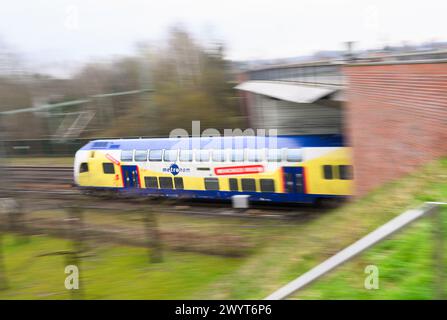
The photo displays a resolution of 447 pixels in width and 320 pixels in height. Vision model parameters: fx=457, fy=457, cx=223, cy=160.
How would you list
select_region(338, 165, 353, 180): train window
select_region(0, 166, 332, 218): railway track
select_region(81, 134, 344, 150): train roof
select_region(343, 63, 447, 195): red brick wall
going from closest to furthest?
select_region(343, 63, 447, 195): red brick wall
select_region(338, 165, 353, 180): train window
select_region(81, 134, 344, 150): train roof
select_region(0, 166, 332, 218): railway track

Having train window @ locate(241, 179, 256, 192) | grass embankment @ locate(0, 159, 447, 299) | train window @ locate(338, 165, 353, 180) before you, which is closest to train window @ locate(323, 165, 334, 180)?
train window @ locate(338, 165, 353, 180)

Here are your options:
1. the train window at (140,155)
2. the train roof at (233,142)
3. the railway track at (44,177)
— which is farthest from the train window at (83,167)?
the railway track at (44,177)

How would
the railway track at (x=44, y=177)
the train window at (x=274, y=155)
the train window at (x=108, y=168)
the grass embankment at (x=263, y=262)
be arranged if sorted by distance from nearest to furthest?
the grass embankment at (x=263, y=262), the train window at (x=274, y=155), the train window at (x=108, y=168), the railway track at (x=44, y=177)

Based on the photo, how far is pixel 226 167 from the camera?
17.1m

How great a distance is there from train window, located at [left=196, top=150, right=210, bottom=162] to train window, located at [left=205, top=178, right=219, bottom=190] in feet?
2.59

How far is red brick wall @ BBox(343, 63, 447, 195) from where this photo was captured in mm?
10445

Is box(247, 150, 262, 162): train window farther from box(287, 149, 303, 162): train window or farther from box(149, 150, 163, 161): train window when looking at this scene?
box(149, 150, 163, 161): train window

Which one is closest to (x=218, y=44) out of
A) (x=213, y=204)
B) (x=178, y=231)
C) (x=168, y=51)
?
(x=168, y=51)

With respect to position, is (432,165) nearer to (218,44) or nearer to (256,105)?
(256,105)

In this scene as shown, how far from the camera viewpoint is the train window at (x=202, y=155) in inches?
683

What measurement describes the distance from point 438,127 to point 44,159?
33.8 metres

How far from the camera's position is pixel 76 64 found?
124 ft

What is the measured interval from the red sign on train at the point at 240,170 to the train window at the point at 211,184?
315mm

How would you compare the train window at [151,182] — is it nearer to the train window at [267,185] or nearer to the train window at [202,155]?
the train window at [202,155]
